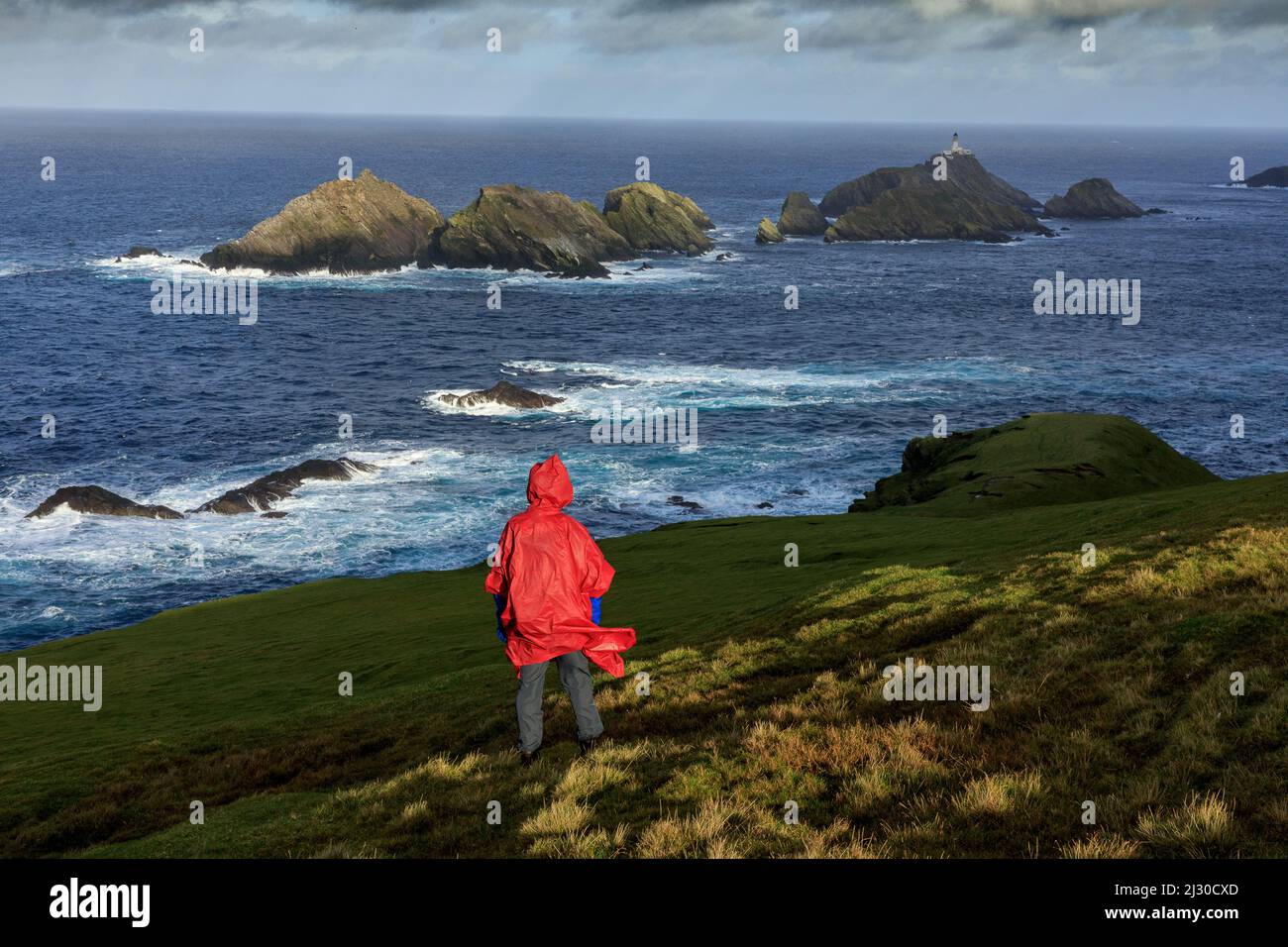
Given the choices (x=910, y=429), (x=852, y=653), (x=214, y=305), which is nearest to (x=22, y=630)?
(x=852, y=653)

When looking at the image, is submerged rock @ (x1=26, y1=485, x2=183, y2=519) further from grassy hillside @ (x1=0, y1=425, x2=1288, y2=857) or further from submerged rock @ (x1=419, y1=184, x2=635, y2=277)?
submerged rock @ (x1=419, y1=184, x2=635, y2=277)

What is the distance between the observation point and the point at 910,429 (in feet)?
274

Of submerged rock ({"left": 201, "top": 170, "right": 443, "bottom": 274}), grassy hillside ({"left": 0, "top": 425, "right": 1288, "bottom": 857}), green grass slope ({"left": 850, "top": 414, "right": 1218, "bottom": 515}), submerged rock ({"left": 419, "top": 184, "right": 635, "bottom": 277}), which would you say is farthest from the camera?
submerged rock ({"left": 419, "top": 184, "right": 635, "bottom": 277})

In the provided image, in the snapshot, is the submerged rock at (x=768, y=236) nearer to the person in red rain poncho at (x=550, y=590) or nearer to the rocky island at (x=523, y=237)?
the rocky island at (x=523, y=237)

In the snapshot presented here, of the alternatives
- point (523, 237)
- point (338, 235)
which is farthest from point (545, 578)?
point (338, 235)

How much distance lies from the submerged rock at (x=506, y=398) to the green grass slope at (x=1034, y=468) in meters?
39.5

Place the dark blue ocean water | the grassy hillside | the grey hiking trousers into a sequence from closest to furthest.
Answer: the grassy hillside → the grey hiking trousers → the dark blue ocean water

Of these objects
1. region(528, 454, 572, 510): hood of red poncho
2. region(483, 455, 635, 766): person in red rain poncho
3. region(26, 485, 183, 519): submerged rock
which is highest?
region(528, 454, 572, 510): hood of red poncho

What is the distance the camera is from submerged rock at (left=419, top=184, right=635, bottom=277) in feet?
516

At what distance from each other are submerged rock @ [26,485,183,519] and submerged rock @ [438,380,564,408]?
3014 centimetres

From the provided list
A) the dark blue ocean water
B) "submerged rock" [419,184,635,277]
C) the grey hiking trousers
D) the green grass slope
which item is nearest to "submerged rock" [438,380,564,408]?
the dark blue ocean water

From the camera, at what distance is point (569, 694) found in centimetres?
1420

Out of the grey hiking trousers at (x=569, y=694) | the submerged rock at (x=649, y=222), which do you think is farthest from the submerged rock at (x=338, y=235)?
the grey hiking trousers at (x=569, y=694)
